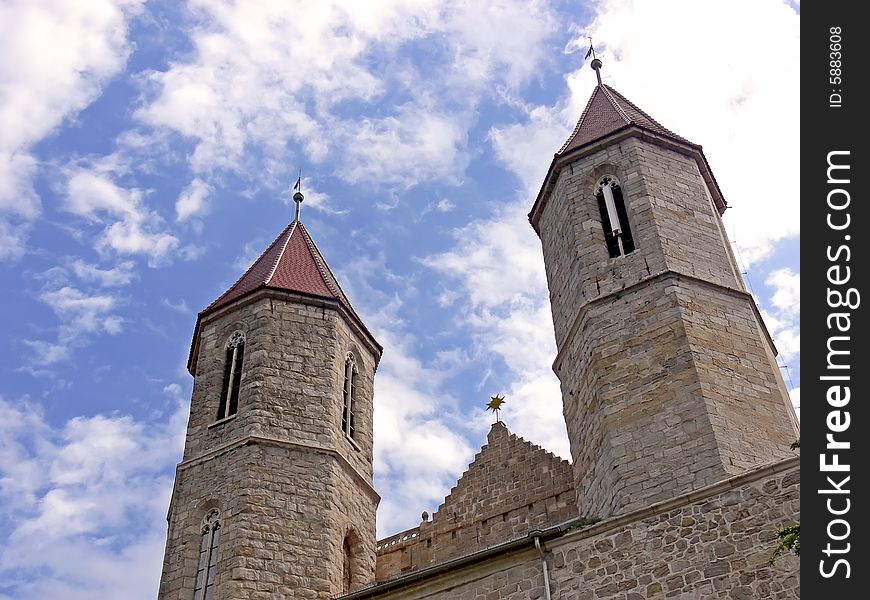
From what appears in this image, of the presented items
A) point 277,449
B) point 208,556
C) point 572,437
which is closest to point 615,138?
point 572,437

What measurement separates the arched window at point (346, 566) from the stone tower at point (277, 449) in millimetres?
23

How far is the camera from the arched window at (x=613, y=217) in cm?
1730

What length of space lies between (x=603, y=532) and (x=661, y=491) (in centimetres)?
99

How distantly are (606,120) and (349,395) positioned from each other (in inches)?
295

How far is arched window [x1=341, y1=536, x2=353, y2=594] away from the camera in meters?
17.5

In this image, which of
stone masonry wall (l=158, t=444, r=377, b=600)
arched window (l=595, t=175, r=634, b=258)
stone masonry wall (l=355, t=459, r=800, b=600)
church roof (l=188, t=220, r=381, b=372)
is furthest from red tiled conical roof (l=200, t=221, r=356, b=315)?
stone masonry wall (l=355, t=459, r=800, b=600)

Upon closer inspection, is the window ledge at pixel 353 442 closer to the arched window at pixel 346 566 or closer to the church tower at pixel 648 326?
the arched window at pixel 346 566

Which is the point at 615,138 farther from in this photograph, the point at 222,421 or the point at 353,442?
the point at 222,421

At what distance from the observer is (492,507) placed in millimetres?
19312

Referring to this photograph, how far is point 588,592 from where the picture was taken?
12.8 meters

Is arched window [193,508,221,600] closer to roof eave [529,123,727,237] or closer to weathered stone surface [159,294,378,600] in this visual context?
weathered stone surface [159,294,378,600]

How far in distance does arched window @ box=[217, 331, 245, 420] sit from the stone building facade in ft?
0.13
